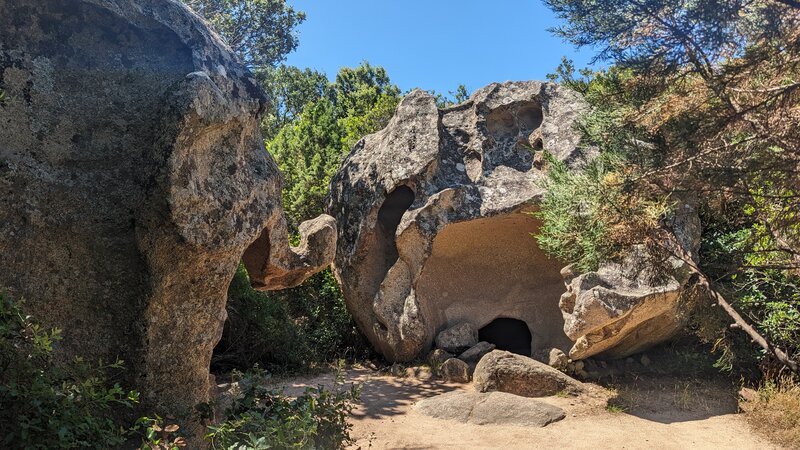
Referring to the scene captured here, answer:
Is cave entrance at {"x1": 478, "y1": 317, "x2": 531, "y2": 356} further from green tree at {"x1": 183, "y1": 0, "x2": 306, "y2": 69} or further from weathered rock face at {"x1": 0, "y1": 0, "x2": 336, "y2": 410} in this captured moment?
green tree at {"x1": 183, "y1": 0, "x2": 306, "y2": 69}

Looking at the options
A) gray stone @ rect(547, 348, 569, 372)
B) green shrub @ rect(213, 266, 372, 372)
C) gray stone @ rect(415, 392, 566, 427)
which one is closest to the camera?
gray stone @ rect(415, 392, 566, 427)

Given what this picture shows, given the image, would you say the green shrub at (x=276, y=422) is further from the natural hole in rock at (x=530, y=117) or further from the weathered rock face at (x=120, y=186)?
the natural hole in rock at (x=530, y=117)

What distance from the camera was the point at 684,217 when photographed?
973 cm

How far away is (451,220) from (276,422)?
736 centimetres

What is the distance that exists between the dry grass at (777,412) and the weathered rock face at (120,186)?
6.84 meters

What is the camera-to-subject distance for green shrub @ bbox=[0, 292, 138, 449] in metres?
3.37

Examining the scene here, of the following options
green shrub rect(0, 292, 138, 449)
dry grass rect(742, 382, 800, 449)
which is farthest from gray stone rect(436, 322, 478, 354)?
green shrub rect(0, 292, 138, 449)

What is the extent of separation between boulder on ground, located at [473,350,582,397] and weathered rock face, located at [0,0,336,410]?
525cm

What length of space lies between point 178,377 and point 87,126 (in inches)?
78.0

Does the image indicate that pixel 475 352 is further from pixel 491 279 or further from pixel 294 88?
pixel 294 88

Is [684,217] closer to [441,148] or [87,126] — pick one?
[441,148]

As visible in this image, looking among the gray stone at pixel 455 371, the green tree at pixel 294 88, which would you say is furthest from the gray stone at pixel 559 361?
the green tree at pixel 294 88

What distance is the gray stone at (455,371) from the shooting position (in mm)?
10375

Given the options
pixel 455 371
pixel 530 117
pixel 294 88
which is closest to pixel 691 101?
pixel 455 371
